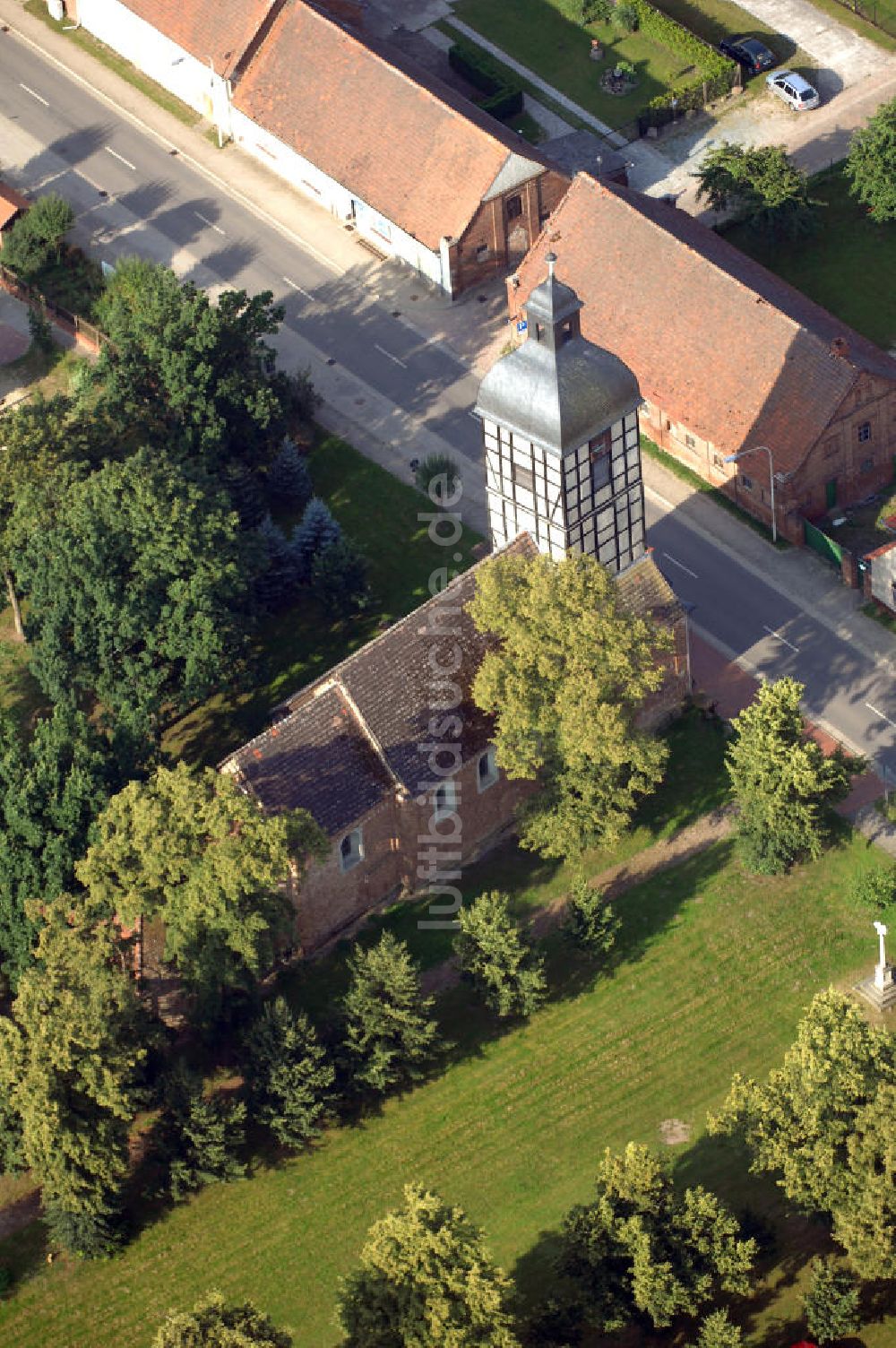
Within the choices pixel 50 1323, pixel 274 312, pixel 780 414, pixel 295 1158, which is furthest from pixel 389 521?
pixel 50 1323

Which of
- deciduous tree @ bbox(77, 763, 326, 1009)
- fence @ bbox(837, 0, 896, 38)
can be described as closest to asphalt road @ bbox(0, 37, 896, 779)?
deciduous tree @ bbox(77, 763, 326, 1009)

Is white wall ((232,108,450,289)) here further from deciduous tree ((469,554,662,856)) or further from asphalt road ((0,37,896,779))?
deciduous tree ((469,554,662,856))

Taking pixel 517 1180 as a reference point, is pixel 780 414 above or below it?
above

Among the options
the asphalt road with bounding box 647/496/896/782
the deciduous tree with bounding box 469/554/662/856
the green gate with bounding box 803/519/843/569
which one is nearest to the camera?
the deciduous tree with bounding box 469/554/662/856

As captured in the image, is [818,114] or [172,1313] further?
[818,114]

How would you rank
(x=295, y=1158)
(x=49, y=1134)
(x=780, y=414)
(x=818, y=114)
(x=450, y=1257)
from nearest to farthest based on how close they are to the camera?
(x=450, y=1257), (x=49, y=1134), (x=295, y=1158), (x=780, y=414), (x=818, y=114)

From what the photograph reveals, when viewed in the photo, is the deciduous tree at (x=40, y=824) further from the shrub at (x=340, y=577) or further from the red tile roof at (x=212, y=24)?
the red tile roof at (x=212, y=24)

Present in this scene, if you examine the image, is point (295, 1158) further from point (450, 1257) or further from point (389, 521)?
→ point (389, 521)
